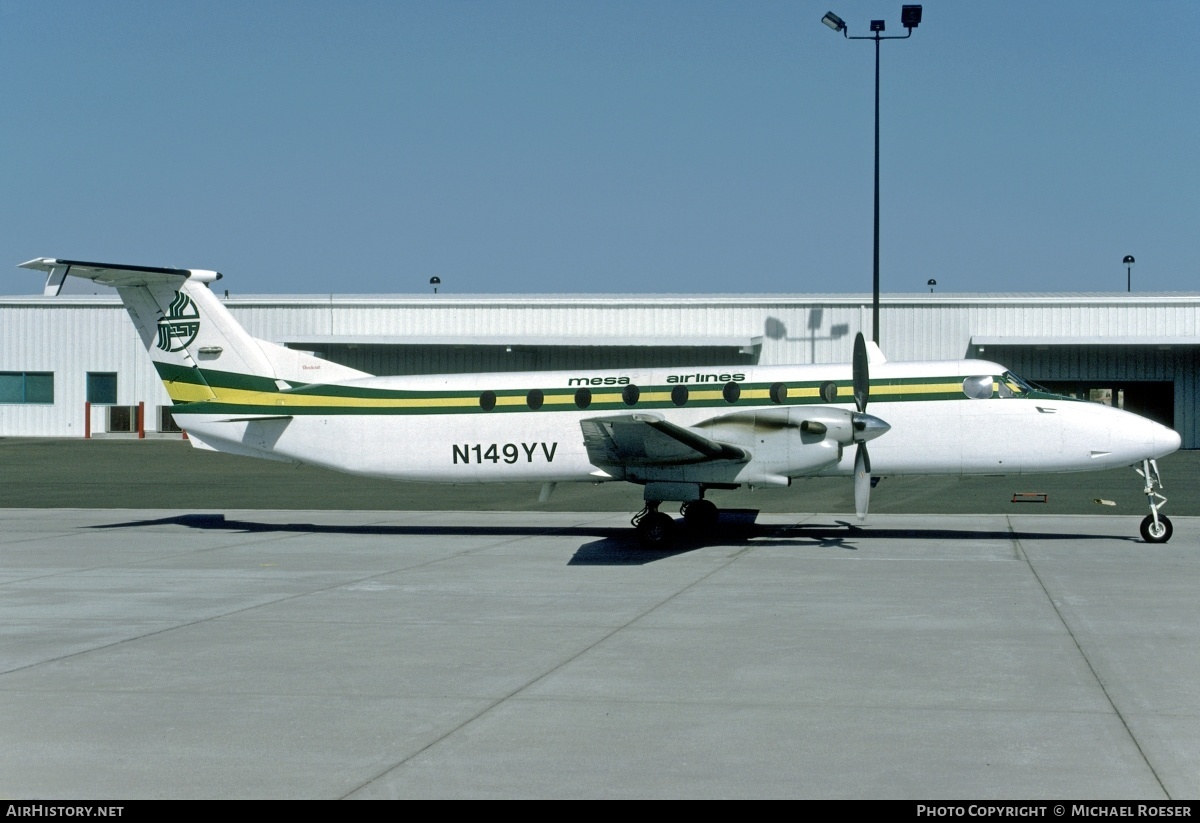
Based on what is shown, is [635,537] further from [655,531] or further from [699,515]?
[699,515]

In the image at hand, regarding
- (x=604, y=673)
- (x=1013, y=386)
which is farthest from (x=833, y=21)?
(x=604, y=673)

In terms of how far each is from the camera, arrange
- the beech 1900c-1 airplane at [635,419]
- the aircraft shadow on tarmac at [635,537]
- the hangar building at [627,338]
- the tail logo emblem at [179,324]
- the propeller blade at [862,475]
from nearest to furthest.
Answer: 1. the propeller blade at [862,475]
2. the aircraft shadow on tarmac at [635,537]
3. the beech 1900c-1 airplane at [635,419]
4. the tail logo emblem at [179,324]
5. the hangar building at [627,338]

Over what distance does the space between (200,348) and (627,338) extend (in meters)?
30.5

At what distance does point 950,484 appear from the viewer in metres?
33.4

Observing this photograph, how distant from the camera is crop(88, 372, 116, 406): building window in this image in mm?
57812

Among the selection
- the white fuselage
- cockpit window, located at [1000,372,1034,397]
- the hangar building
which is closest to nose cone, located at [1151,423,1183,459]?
the white fuselage

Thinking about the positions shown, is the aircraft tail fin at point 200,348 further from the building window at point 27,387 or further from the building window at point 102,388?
the building window at point 27,387

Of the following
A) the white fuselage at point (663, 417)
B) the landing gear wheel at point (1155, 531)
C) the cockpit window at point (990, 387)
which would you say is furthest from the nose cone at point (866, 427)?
the landing gear wheel at point (1155, 531)

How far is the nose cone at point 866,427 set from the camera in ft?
60.0

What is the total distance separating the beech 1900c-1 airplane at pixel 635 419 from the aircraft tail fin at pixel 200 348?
3cm

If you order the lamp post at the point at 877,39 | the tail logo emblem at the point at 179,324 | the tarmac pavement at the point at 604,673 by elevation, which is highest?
the lamp post at the point at 877,39

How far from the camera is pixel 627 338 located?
5056cm

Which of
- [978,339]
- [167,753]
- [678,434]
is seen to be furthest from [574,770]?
[978,339]

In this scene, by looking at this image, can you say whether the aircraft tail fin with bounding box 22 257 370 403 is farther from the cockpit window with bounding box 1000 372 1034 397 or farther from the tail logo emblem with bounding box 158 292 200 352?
the cockpit window with bounding box 1000 372 1034 397
